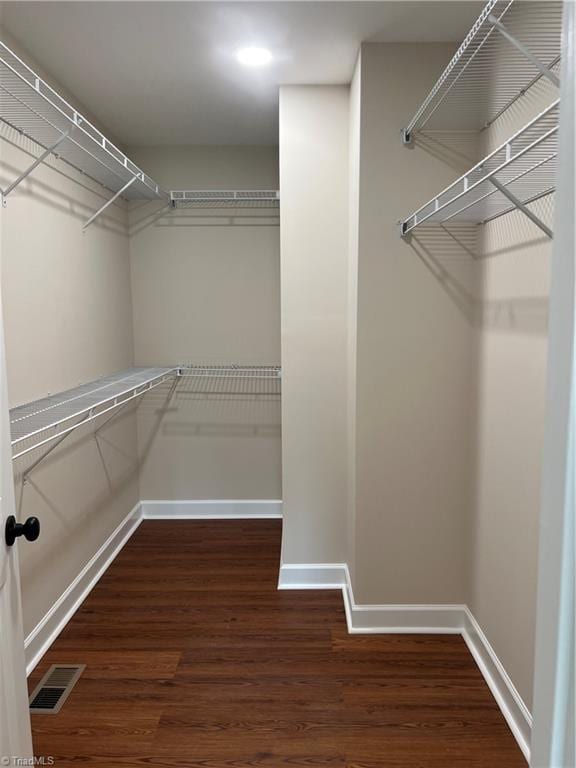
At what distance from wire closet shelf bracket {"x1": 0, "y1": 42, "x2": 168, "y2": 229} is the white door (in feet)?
2.86

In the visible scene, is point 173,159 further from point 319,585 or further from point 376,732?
point 376,732

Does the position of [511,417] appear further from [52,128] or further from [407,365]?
[52,128]

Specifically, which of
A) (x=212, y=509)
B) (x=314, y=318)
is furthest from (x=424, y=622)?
(x=212, y=509)

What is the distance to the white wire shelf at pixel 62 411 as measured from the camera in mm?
1758

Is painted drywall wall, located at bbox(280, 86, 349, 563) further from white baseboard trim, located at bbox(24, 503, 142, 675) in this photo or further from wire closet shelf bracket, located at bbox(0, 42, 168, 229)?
white baseboard trim, located at bbox(24, 503, 142, 675)

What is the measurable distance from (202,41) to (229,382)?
6.62ft

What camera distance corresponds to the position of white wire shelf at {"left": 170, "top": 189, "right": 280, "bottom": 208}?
329 centimetres

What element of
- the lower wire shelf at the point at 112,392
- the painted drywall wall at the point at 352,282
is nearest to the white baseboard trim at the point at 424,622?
the painted drywall wall at the point at 352,282

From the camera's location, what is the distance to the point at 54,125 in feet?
6.39

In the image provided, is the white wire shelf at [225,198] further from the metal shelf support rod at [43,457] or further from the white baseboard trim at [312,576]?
the white baseboard trim at [312,576]

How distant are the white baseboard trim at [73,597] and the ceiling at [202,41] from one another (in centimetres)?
228

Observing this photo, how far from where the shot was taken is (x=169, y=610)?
2.55m

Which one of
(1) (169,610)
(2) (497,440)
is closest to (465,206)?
(2) (497,440)

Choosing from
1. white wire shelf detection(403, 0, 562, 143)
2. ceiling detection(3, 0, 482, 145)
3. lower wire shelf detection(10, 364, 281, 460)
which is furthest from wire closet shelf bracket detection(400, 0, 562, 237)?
lower wire shelf detection(10, 364, 281, 460)
